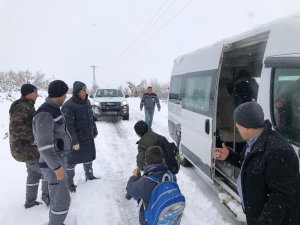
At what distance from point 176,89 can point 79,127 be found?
318 cm

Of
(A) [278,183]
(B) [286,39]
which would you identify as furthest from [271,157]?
(B) [286,39]

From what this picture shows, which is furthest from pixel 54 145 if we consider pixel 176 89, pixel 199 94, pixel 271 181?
pixel 176 89

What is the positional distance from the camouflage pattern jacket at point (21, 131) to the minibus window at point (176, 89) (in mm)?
3728

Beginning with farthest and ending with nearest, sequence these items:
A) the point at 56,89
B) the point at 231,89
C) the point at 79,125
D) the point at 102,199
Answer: the point at 231,89, the point at 79,125, the point at 102,199, the point at 56,89

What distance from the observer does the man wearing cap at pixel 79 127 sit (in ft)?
16.9

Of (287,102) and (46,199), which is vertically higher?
(287,102)

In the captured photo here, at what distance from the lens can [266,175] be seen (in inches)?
76.4

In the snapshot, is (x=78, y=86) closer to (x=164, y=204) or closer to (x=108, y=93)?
(x=164, y=204)

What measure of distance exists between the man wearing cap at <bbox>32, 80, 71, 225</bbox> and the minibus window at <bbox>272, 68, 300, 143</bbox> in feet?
8.25

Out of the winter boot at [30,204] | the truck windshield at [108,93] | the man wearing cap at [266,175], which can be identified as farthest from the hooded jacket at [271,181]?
the truck windshield at [108,93]

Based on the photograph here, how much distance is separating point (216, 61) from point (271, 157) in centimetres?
303

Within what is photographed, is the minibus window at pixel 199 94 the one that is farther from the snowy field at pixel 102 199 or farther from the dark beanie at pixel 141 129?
the dark beanie at pixel 141 129

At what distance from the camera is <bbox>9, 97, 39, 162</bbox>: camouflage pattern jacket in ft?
13.9

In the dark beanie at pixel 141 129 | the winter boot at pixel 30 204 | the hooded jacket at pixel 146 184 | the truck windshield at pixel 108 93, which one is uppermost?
the dark beanie at pixel 141 129
